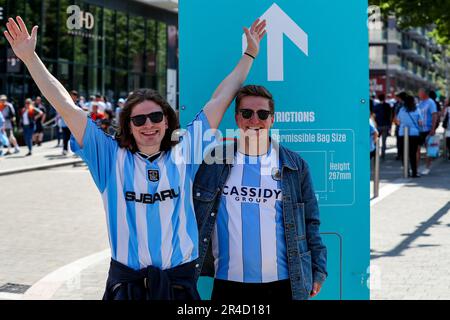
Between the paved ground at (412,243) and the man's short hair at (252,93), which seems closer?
the man's short hair at (252,93)

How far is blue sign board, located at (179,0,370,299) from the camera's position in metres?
4.10

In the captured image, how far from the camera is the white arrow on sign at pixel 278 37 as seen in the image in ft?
13.3

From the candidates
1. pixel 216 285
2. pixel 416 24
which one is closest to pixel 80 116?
pixel 216 285

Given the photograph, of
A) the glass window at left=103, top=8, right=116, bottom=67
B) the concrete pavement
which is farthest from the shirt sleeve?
the glass window at left=103, top=8, right=116, bottom=67

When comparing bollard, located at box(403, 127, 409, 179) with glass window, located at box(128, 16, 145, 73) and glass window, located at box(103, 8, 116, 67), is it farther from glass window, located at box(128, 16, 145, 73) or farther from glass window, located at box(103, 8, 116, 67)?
glass window, located at box(128, 16, 145, 73)

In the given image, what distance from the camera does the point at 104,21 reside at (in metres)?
34.8

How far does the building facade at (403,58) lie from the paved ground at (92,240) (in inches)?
2045

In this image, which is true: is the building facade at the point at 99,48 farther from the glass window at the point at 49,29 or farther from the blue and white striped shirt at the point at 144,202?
the blue and white striped shirt at the point at 144,202

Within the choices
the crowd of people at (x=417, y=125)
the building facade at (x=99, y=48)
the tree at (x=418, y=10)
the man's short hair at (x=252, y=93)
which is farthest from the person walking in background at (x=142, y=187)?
the building facade at (x=99, y=48)

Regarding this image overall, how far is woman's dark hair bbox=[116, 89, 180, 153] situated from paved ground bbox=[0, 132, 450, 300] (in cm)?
333

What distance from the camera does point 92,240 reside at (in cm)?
930

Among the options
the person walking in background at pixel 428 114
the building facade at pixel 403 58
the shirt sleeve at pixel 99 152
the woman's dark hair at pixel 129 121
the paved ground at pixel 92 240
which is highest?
the building facade at pixel 403 58
